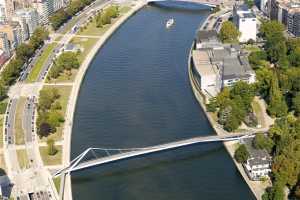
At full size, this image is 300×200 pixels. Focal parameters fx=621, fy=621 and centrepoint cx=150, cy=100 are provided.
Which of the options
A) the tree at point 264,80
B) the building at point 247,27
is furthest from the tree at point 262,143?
the building at point 247,27

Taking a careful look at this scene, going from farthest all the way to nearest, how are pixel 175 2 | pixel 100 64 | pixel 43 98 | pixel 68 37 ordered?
pixel 175 2, pixel 68 37, pixel 100 64, pixel 43 98

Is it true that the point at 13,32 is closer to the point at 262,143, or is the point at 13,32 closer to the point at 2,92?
the point at 2,92

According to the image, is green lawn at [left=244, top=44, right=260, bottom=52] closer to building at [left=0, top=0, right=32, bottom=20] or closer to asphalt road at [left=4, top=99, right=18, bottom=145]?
asphalt road at [left=4, top=99, right=18, bottom=145]

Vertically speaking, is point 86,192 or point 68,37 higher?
point 68,37

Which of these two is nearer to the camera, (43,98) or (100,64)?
(43,98)

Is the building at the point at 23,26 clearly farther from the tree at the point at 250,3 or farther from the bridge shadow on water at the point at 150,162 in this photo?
the bridge shadow on water at the point at 150,162

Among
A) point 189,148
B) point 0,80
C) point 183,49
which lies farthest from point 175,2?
point 189,148

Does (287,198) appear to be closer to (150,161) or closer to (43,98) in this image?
(150,161)
